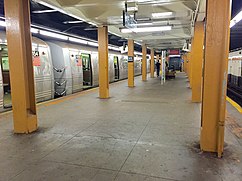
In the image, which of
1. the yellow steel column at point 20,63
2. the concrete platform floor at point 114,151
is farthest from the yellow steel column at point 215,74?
the yellow steel column at point 20,63

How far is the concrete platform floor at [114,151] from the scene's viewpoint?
246 centimetres

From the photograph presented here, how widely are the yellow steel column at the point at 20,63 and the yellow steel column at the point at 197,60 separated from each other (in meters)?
5.30

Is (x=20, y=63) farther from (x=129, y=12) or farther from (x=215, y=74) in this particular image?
(x=129, y=12)

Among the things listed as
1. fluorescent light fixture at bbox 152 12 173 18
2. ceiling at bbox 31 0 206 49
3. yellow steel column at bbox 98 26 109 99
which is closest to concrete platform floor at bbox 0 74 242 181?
ceiling at bbox 31 0 206 49

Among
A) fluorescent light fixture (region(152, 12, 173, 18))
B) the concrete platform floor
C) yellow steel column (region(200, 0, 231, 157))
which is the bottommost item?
the concrete platform floor

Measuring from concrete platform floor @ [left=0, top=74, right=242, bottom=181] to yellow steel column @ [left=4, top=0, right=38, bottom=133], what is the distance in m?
0.36

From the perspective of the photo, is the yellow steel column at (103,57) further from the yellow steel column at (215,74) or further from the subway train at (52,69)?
the yellow steel column at (215,74)

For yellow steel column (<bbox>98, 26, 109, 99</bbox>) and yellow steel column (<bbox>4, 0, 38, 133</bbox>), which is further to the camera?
yellow steel column (<bbox>98, 26, 109, 99</bbox>)

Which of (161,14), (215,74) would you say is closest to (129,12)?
(161,14)

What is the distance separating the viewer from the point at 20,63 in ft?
12.6

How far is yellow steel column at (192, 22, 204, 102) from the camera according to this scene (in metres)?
6.90

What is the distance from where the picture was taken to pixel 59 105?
658cm

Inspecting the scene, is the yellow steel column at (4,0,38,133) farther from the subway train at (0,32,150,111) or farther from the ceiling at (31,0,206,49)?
the subway train at (0,32,150,111)

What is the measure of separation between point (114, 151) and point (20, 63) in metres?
2.45
